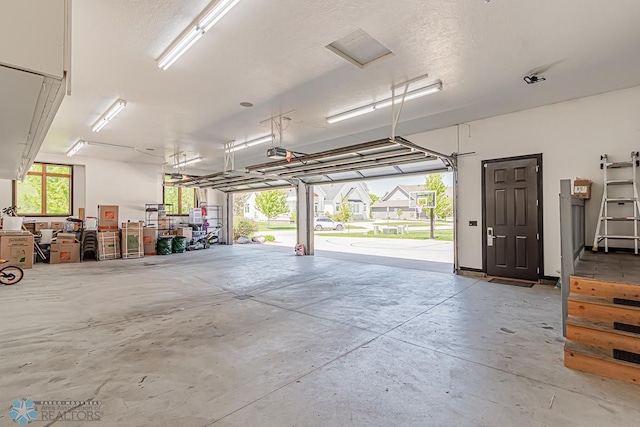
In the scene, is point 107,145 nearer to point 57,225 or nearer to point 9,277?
point 57,225

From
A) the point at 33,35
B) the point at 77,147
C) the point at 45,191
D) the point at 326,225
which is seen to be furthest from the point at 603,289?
the point at 326,225

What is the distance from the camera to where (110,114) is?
5.93 metres

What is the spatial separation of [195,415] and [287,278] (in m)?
4.68

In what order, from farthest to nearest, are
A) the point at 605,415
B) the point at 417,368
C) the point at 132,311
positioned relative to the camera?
the point at 132,311 → the point at 417,368 → the point at 605,415

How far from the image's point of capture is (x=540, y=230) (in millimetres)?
5898

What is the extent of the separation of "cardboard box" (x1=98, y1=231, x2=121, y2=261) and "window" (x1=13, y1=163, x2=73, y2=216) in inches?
69.3

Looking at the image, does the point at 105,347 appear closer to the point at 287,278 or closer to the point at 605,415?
the point at 287,278

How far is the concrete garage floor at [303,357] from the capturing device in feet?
6.95

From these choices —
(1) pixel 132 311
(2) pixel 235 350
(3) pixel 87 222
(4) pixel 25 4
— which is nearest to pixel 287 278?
(1) pixel 132 311

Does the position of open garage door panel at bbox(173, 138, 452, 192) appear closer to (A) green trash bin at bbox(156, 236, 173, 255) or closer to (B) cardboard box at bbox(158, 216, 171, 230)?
(B) cardboard box at bbox(158, 216, 171, 230)

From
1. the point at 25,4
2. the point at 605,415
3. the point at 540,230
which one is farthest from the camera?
the point at 540,230

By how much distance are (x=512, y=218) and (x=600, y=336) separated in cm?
398

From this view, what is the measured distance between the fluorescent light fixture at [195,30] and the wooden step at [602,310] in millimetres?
4358

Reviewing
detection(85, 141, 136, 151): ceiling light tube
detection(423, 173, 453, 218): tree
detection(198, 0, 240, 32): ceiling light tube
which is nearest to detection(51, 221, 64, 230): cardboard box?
detection(85, 141, 136, 151): ceiling light tube
